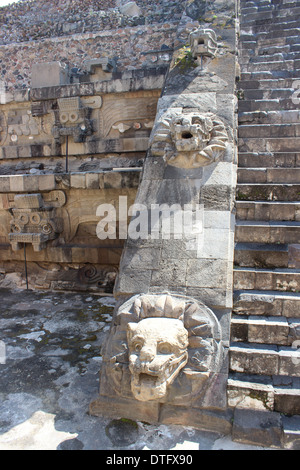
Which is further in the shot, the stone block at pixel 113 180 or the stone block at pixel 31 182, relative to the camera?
the stone block at pixel 31 182

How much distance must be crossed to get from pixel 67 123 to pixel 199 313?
5.92 m

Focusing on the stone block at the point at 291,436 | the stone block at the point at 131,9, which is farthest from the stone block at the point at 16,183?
Answer: the stone block at the point at 131,9

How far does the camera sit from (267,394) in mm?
3191

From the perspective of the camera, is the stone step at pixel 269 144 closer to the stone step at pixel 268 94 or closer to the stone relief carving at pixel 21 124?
the stone step at pixel 268 94

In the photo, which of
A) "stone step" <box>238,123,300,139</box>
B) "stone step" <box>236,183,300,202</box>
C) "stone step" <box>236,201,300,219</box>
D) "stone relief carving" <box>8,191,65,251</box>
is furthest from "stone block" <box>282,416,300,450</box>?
"stone relief carving" <box>8,191,65,251</box>

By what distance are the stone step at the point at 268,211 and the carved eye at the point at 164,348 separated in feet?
6.75

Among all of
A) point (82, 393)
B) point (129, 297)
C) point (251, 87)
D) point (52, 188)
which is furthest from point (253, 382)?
point (251, 87)

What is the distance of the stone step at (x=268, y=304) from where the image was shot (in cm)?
369

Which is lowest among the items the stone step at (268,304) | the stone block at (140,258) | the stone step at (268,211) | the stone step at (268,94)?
the stone step at (268,304)

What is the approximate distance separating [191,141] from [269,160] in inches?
53.0

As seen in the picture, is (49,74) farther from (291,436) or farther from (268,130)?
(291,436)

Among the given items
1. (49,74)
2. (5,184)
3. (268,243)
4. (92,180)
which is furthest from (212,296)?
(49,74)

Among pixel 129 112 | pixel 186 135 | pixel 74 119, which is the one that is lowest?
pixel 186 135

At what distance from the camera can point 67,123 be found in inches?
316
